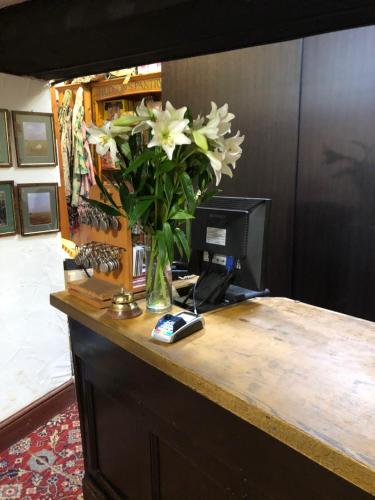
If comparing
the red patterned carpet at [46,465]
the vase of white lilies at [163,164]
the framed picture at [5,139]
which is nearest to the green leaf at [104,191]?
the vase of white lilies at [163,164]

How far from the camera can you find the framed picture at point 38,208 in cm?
199

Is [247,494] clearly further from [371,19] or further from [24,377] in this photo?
[24,377]

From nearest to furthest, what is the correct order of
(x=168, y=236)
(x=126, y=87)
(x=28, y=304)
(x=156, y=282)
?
(x=168, y=236)
(x=156, y=282)
(x=28, y=304)
(x=126, y=87)

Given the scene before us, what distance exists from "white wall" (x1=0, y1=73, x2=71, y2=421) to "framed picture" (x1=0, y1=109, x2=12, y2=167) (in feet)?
0.11

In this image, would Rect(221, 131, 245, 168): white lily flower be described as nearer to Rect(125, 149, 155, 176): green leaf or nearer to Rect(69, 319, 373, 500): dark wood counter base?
Rect(125, 149, 155, 176): green leaf

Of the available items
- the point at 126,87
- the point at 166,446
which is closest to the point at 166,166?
the point at 166,446

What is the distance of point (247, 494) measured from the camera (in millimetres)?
924

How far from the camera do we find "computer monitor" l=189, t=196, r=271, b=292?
1.32 meters

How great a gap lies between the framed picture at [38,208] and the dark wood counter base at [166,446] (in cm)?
76

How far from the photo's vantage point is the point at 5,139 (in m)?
1.88

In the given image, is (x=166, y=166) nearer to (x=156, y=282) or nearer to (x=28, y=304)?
(x=156, y=282)

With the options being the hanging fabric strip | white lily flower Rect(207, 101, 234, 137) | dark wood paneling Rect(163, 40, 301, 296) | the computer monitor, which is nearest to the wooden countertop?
the computer monitor

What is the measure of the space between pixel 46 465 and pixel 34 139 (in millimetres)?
1664

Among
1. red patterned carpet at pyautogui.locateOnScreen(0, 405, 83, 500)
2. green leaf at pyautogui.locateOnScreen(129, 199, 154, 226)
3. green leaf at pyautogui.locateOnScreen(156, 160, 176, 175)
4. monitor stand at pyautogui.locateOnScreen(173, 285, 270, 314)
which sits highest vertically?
green leaf at pyautogui.locateOnScreen(156, 160, 176, 175)
